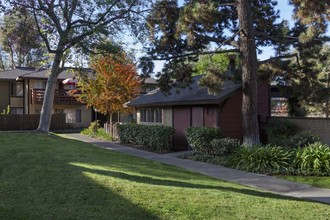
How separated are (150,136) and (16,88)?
25592 mm

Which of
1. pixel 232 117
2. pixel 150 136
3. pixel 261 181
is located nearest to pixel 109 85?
pixel 150 136

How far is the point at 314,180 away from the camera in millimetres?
12086

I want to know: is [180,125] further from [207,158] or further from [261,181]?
[261,181]

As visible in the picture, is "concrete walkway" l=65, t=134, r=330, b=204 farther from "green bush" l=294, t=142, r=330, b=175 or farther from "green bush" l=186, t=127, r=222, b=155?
"green bush" l=186, t=127, r=222, b=155

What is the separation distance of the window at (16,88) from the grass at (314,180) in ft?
117

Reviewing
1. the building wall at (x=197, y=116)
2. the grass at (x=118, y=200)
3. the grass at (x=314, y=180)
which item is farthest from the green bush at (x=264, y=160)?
the building wall at (x=197, y=116)

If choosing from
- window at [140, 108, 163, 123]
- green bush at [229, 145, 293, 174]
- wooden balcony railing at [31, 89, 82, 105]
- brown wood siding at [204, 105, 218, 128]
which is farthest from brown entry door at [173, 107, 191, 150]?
wooden balcony railing at [31, 89, 82, 105]

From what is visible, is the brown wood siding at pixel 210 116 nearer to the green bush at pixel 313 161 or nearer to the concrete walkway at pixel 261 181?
the concrete walkway at pixel 261 181

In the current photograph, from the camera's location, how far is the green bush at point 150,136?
21.2 meters

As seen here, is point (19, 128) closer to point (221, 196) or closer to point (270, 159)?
point (270, 159)

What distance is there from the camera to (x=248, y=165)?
1423 centimetres

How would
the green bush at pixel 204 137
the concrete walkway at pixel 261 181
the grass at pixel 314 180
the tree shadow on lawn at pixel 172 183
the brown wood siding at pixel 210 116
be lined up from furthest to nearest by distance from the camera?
the brown wood siding at pixel 210 116
the green bush at pixel 204 137
the grass at pixel 314 180
the concrete walkway at pixel 261 181
the tree shadow on lawn at pixel 172 183

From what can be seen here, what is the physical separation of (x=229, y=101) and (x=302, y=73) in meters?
3.74

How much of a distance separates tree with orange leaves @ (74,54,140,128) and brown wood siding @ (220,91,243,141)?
1076 cm
